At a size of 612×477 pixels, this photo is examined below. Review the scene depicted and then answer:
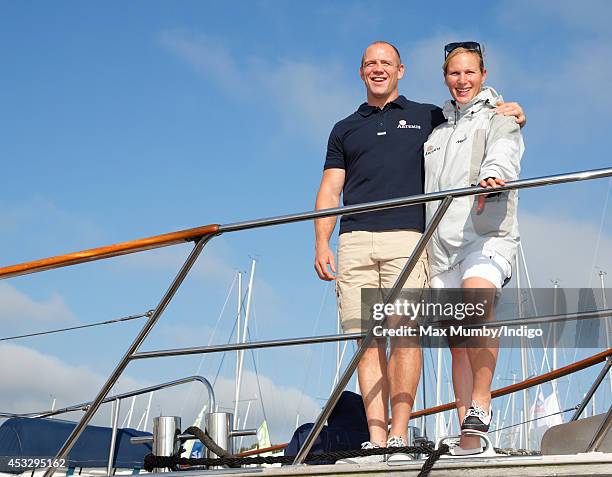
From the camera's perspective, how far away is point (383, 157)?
377 centimetres

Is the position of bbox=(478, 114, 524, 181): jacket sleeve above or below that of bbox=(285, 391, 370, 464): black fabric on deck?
above

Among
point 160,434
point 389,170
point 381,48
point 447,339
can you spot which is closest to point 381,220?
point 389,170

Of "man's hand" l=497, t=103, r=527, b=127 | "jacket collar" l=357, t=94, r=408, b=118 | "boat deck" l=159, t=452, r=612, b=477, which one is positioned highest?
"jacket collar" l=357, t=94, r=408, b=118

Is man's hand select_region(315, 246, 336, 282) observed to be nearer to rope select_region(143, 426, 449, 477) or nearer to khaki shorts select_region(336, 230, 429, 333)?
khaki shorts select_region(336, 230, 429, 333)

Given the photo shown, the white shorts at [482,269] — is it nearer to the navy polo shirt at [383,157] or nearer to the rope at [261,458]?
the navy polo shirt at [383,157]

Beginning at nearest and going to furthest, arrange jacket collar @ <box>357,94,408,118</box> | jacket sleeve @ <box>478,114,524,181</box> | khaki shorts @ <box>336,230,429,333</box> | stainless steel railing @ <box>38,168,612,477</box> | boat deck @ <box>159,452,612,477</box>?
boat deck @ <box>159,452,612,477</box> → stainless steel railing @ <box>38,168,612,477</box> → jacket sleeve @ <box>478,114,524,181</box> → khaki shorts @ <box>336,230,429,333</box> → jacket collar @ <box>357,94,408,118</box>

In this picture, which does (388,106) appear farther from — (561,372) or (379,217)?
(561,372)

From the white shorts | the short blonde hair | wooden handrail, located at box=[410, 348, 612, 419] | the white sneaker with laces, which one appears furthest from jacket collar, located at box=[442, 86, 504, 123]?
wooden handrail, located at box=[410, 348, 612, 419]

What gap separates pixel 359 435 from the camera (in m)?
3.62

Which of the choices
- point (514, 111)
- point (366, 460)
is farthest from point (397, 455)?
point (514, 111)

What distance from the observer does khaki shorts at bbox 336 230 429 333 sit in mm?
3500

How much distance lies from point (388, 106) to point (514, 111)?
26.4 inches

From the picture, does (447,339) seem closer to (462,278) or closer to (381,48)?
(462,278)

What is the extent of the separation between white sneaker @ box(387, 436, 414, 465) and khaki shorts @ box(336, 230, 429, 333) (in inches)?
18.6
